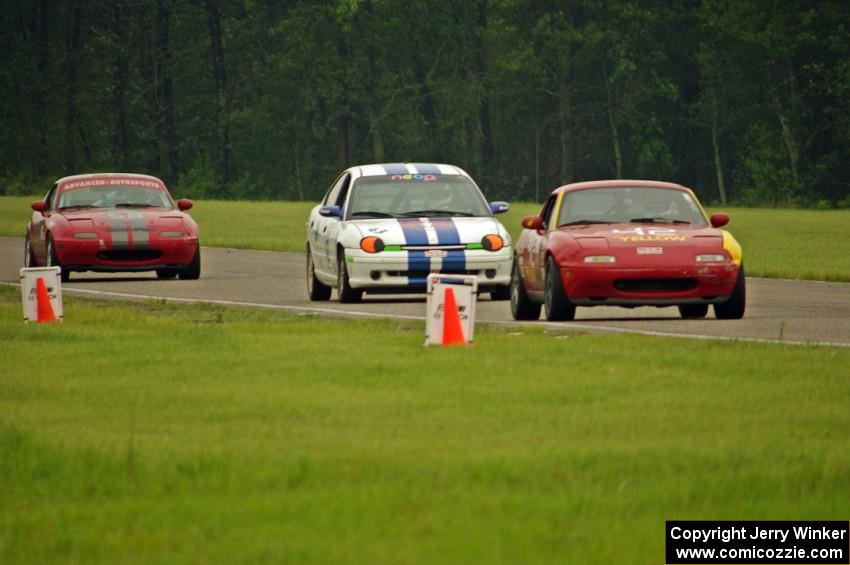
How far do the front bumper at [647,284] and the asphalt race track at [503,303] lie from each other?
230mm

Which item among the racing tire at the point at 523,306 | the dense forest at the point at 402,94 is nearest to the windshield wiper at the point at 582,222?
the racing tire at the point at 523,306

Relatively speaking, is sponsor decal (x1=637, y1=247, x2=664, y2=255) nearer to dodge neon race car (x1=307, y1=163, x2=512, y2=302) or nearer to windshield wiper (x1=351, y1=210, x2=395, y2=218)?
dodge neon race car (x1=307, y1=163, x2=512, y2=302)

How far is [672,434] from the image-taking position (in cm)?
979

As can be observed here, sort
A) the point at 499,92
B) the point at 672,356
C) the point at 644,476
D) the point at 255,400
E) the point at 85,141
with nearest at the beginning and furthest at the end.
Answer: the point at 644,476 < the point at 255,400 < the point at 672,356 < the point at 499,92 < the point at 85,141

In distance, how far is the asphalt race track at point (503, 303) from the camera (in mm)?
16734

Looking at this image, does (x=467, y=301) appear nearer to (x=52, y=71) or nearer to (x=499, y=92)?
(x=499, y=92)

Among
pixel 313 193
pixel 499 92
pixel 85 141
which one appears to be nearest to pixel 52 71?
pixel 85 141

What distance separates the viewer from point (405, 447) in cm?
931

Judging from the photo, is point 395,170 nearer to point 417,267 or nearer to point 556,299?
point 417,267

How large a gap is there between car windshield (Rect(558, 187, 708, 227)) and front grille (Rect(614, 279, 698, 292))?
0.89 metres

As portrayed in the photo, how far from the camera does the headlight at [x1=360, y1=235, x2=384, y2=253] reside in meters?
20.3

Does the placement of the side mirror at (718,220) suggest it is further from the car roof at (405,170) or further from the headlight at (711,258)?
the car roof at (405,170)

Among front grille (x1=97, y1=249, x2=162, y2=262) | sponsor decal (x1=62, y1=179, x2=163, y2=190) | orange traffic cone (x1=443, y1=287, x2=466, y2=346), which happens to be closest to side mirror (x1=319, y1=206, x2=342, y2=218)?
front grille (x1=97, y1=249, x2=162, y2=262)

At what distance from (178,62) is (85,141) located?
Answer: 22.2 feet
